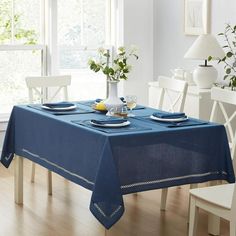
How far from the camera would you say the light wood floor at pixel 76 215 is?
4.13 metres

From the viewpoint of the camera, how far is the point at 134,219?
438 cm

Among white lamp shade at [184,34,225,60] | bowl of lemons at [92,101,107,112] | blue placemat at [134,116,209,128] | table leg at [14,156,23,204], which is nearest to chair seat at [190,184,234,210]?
blue placemat at [134,116,209,128]

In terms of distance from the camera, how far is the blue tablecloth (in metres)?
3.48

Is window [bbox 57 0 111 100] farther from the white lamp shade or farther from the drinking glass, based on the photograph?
the drinking glass

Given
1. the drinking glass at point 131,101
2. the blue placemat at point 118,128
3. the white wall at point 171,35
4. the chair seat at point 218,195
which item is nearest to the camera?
the chair seat at point 218,195

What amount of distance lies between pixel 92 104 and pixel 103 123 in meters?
0.96

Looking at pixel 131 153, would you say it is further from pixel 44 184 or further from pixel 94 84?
pixel 94 84

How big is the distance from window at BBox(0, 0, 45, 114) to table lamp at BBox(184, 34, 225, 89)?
1786 mm

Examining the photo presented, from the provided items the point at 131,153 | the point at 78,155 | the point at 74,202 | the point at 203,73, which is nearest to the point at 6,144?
the point at 74,202

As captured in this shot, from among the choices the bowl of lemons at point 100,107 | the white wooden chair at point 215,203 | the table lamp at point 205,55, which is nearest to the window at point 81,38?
the table lamp at point 205,55

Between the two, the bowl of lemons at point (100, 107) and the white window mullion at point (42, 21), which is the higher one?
the white window mullion at point (42, 21)

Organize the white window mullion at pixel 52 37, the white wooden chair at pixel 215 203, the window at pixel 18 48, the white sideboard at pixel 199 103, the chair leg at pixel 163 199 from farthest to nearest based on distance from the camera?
the white window mullion at pixel 52 37 < the window at pixel 18 48 < the white sideboard at pixel 199 103 < the chair leg at pixel 163 199 < the white wooden chair at pixel 215 203

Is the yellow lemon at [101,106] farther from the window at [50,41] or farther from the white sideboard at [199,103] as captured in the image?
the window at [50,41]

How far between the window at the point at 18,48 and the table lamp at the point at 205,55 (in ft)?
5.86
